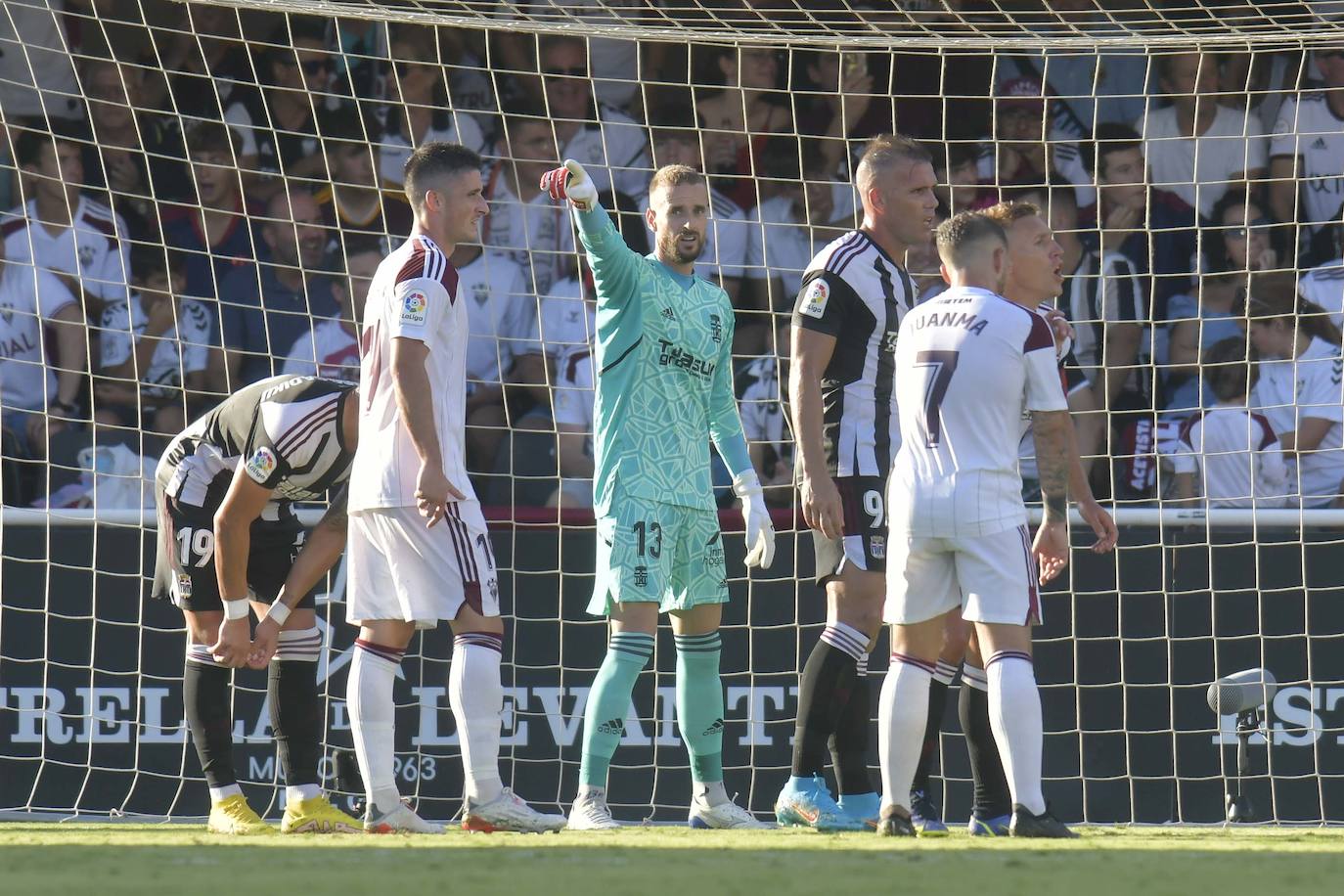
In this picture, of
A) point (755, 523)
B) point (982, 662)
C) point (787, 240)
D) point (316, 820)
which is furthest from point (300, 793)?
point (787, 240)

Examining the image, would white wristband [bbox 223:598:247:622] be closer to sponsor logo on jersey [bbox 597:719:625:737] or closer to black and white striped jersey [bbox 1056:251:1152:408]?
sponsor logo on jersey [bbox 597:719:625:737]

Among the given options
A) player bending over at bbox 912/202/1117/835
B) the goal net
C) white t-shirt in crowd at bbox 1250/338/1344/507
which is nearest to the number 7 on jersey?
player bending over at bbox 912/202/1117/835

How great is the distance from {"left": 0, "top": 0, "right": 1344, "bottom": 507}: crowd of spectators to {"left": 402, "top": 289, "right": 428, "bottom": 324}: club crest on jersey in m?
2.77

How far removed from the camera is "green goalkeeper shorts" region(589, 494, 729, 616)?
15.9ft

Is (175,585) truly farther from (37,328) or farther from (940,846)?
(37,328)

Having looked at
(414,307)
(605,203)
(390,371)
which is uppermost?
(605,203)

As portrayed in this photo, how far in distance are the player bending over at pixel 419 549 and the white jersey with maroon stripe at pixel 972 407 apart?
1086 mm

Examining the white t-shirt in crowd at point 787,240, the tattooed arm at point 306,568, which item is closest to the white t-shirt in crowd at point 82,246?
the white t-shirt in crowd at point 787,240

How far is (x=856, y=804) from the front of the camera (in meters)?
4.85

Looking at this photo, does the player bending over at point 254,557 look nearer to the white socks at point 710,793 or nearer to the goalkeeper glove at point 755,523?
the white socks at point 710,793

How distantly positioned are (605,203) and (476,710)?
440 cm

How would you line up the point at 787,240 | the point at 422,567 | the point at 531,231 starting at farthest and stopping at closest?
the point at 531,231
the point at 787,240
the point at 422,567

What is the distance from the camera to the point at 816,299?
16.0 feet

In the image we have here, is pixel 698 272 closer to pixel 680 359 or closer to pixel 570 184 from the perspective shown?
pixel 680 359
